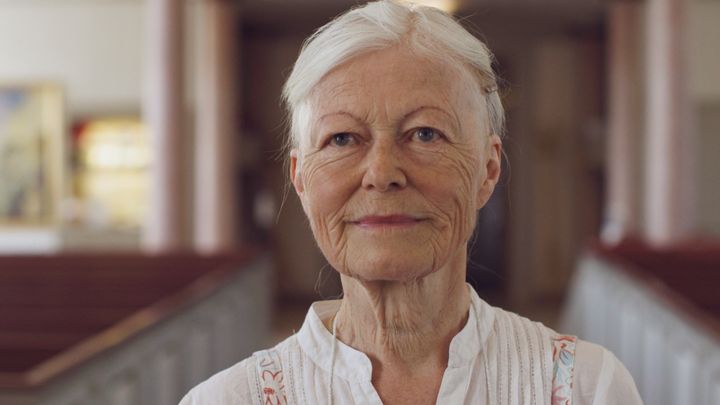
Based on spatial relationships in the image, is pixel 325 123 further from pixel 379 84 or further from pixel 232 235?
pixel 232 235

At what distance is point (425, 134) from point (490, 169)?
0.11 metres

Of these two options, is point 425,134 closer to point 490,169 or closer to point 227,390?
point 490,169

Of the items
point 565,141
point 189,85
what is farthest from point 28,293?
point 565,141

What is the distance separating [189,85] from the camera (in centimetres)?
1309

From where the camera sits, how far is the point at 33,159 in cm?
1323

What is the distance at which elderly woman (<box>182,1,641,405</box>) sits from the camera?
37.6 inches

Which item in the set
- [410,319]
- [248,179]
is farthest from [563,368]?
[248,179]

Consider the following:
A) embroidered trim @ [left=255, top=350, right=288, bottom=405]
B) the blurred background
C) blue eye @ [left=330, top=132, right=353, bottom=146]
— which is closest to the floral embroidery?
embroidered trim @ [left=255, top=350, right=288, bottom=405]

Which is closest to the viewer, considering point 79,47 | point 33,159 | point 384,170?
point 384,170

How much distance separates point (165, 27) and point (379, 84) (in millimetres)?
9215

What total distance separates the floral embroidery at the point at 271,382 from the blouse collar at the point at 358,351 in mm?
38

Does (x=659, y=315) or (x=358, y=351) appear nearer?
(x=358, y=351)

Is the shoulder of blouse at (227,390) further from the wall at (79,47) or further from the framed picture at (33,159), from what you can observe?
the framed picture at (33,159)

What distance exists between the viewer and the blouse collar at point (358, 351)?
102 centimetres
